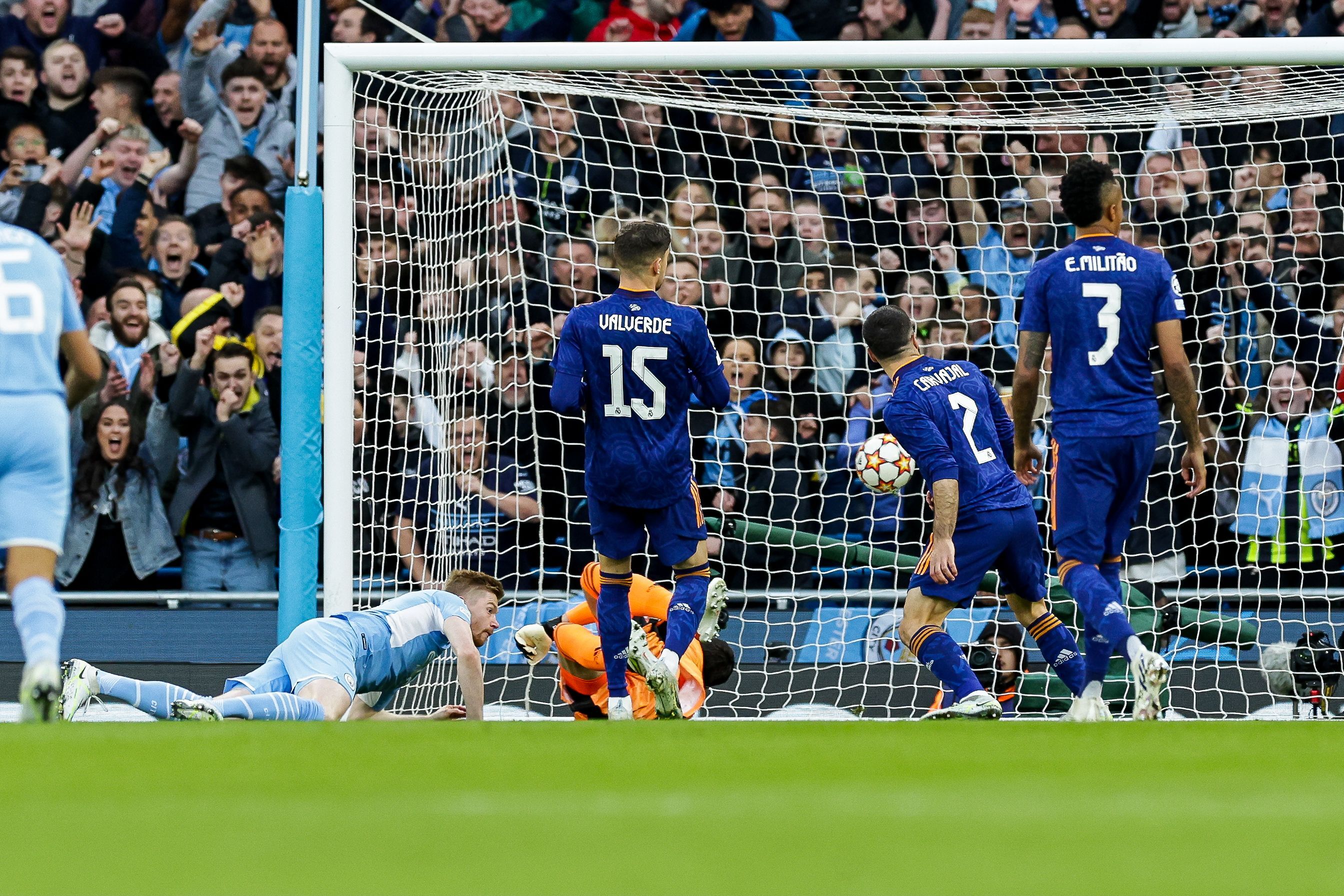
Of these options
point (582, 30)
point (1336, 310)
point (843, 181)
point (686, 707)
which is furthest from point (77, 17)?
point (1336, 310)

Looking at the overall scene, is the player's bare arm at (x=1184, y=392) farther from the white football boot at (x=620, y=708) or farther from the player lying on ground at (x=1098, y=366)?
the white football boot at (x=620, y=708)

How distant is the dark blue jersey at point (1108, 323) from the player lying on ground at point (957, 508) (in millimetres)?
A: 390

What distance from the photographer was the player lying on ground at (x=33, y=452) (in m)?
3.88

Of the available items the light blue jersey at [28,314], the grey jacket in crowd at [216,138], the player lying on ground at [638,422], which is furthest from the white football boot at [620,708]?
the grey jacket in crowd at [216,138]

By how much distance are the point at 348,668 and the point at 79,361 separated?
2041mm

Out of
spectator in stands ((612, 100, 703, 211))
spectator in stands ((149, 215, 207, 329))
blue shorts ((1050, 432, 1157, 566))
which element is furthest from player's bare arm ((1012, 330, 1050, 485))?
spectator in stands ((149, 215, 207, 329))

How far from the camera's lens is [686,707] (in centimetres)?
627

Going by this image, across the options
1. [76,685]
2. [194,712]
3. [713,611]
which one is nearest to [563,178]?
[713,611]

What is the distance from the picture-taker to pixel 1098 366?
5.22 metres

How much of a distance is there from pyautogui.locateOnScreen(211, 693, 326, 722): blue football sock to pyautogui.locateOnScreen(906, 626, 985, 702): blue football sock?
231 cm

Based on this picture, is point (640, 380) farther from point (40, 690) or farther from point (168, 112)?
point (168, 112)

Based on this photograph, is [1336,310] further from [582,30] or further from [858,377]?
[582,30]

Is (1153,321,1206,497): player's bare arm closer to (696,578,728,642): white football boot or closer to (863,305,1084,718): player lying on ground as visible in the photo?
(863,305,1084,718): player lying on ground

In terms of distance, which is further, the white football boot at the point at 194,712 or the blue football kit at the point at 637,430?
the blue football kit at the point at 637,430
